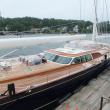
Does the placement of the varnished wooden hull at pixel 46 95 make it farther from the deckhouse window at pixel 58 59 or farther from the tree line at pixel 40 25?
the tree line at pixel 40 25

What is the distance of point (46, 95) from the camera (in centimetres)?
978

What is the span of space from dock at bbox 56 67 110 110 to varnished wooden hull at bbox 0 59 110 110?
47 centimetres

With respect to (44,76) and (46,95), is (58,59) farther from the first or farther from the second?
(46,95)

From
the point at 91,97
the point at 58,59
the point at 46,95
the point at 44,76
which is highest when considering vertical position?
the point at 58,59

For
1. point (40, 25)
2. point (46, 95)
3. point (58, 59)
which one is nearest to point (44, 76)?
point (46, 95)

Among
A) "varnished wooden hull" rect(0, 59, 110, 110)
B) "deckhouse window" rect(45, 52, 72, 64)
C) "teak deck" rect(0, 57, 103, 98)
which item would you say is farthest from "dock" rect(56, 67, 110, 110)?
"deckhouse window" rect(45, 52, 72, 64)

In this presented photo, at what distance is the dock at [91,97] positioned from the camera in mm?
9606

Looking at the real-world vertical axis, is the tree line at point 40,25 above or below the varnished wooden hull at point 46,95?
above

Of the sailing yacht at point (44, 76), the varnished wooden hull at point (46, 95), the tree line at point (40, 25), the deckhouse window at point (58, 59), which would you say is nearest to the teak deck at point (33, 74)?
the sailing yacht at point (44, 76)

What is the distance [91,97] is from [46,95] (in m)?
2.56

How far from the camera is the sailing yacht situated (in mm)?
8641

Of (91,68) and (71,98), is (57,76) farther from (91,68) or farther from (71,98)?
(91,68)

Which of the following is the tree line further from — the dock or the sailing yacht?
the dock

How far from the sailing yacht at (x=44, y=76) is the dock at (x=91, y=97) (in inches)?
18.4
